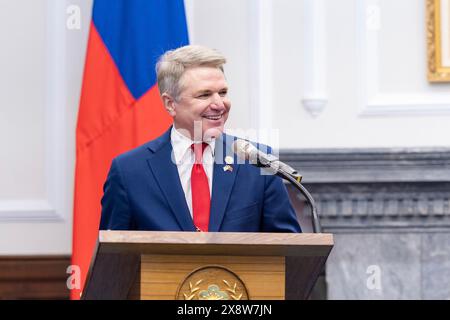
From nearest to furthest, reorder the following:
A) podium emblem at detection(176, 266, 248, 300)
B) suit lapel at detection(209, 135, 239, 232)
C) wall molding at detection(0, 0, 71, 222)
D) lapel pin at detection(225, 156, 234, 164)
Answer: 1. podium emblem at detection(176, 266, 248, 300)
2. suit lapel at detection(209, 135, 239, 232)
3. lapel pin at detection(225, 156, 234, 164)
4. wall molding at detection(0, 0, 71, 222)

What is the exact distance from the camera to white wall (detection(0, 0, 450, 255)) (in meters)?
5.34

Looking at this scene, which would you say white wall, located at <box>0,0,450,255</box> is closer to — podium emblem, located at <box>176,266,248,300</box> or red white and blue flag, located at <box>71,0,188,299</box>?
red white and blue flag, located at <box>71,0,188,299</box>

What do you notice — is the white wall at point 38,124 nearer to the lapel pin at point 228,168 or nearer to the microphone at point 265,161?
the lapel pin at point 228,168

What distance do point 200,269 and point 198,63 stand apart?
26.1 inches

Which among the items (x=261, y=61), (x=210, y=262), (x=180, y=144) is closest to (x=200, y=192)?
(x=180, y=144)

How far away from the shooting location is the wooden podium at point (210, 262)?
2.98m

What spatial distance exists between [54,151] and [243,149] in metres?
2.38

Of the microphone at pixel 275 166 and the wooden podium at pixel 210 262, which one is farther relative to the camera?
the microphone at pixel 275 166

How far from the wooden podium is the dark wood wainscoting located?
2387mm

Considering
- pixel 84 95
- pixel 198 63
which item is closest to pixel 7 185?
pixel 84 95

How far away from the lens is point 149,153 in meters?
3.55

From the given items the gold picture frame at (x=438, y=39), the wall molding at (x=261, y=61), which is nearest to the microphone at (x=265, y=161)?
the wall molding at (x=261, y=61)

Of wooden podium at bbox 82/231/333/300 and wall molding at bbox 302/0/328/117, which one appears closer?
wooden podium at bbox 82/231/333/300

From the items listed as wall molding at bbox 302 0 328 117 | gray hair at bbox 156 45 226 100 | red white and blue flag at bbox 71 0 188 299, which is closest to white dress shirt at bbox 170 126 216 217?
gray hair at bbox 156 45 226 100
